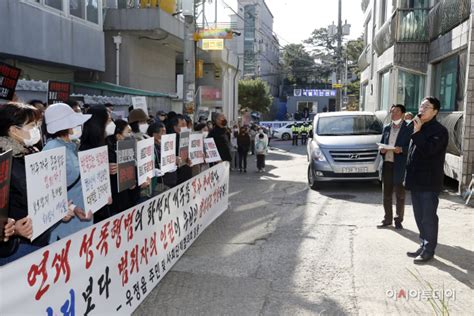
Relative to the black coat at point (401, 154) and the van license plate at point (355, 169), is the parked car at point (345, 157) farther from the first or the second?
the black coat at point (401, 154)

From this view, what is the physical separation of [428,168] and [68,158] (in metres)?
3.94

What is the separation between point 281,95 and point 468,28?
66.5 metres

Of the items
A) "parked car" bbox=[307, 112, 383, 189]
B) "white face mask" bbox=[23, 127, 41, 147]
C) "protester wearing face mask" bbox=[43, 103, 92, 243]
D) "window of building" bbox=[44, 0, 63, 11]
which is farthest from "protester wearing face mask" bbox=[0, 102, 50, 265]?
"window of building" bbox=[44, 0, 63, 11]

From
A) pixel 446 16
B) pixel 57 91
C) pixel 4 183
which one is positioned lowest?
pixel 4 183

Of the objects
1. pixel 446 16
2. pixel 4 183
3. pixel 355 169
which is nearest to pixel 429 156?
pixel 4 183

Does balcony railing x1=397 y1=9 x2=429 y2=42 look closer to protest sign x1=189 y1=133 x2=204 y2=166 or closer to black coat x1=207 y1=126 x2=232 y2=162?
black coat x1=207 y1=126 x2=232 y2=162

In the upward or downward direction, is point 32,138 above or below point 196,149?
above

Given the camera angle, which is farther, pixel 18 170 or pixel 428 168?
pixel 428 168

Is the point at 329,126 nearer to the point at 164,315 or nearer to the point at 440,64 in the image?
the point at 440,64

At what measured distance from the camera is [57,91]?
8.53m

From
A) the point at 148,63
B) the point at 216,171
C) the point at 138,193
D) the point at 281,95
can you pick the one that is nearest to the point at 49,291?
the point at 138,193

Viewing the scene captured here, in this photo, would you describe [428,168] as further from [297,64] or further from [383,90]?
[297,64]

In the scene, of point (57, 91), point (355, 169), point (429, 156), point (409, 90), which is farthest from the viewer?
point (409, 90)

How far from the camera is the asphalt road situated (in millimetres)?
4406
